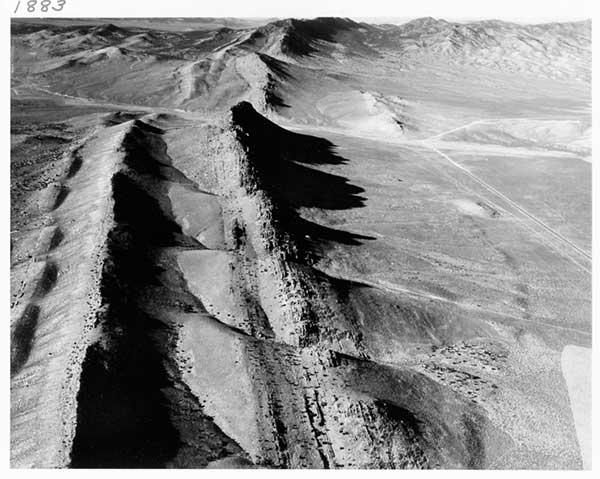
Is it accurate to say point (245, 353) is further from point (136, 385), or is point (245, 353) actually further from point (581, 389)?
point (581, 389)

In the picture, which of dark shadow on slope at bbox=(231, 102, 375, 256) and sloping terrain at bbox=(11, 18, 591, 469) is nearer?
sloping terrain at bbox=(11, 18, 591, 469)

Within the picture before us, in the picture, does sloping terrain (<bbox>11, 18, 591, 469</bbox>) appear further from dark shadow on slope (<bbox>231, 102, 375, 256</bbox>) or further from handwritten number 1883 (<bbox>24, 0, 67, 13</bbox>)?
handwritten number 1883 (<bbox>24, 0, 67, 13</bbox>)

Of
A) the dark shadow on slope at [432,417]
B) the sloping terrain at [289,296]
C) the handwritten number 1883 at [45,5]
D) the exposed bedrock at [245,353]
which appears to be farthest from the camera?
the handwritten number 1883 at [45,5]

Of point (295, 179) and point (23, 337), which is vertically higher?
point (295, 179)

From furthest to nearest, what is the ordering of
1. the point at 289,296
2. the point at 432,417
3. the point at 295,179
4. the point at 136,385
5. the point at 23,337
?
the point at 295,179
the point at 289,296
the point at 23,337
the point at 432,417
the point at 136,385

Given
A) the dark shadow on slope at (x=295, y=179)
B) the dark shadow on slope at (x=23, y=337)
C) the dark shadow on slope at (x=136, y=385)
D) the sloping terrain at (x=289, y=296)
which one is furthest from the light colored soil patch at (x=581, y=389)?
the dark shadow on slope at (x=23, y=337)

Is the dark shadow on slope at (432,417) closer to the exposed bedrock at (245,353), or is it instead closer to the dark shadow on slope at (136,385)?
the exposed bedrock at (245,353)

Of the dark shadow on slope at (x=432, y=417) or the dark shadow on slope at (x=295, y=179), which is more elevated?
the dark shadow on slope at (x=295, y=179)

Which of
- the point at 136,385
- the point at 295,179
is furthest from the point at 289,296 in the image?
the point at 295,179

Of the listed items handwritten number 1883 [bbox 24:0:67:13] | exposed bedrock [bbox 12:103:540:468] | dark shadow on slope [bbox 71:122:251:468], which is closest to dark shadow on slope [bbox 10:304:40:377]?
exposed bedrock [bbox 12:103:540:468]
